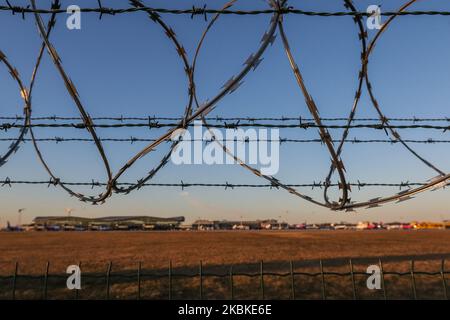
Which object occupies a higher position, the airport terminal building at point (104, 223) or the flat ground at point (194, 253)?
the airport terminal building at point (104, 223)

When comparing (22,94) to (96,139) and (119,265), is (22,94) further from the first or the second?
(119,265)

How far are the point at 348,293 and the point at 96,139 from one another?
1075 centimetres

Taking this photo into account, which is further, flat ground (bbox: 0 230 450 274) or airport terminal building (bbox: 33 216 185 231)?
airport terminal building (bbox: 33 216 185 231)

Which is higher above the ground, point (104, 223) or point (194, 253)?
point (104, 223)

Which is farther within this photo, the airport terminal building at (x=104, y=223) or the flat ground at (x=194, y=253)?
the airport terminal building at (x=104, y=223)

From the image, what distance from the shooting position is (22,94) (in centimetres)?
441

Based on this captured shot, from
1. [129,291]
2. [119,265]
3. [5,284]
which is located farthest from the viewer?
[119,265]

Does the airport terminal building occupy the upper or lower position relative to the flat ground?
upper

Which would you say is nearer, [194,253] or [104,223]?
[194,253]
